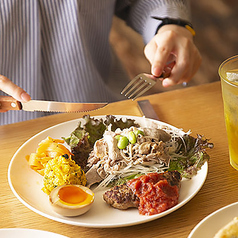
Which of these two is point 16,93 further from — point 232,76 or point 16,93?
point 232,76

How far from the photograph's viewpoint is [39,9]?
6.49 feet

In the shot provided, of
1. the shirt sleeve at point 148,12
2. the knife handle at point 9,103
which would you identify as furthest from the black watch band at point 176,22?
the knife handle at point 9,103

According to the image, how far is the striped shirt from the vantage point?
6.45 ft

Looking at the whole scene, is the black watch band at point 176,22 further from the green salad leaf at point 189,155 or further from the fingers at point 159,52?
the green salad leaf at point 189,155

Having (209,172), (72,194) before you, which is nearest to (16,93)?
(72,194)

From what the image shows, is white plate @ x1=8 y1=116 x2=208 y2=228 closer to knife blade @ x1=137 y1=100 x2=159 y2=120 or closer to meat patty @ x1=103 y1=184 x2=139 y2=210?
meat patty @ x1=103 y1=184 x2=139 y2=210

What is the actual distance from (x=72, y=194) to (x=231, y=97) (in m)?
0.56

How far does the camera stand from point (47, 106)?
1352 mm

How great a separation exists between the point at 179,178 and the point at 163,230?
0.18 m

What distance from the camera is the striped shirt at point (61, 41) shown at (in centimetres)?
197

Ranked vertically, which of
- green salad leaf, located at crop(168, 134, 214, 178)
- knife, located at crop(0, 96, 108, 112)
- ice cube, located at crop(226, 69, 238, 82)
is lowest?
green salad leaf, located at crop(168, 134, 214, 178)

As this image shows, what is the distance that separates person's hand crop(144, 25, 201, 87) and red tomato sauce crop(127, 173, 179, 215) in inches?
26.0

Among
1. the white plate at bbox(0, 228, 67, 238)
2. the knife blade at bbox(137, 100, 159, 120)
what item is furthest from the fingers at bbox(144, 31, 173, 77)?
the white plate at bbox(0, 228, 67, 238)

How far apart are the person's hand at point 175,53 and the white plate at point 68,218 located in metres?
0.36
